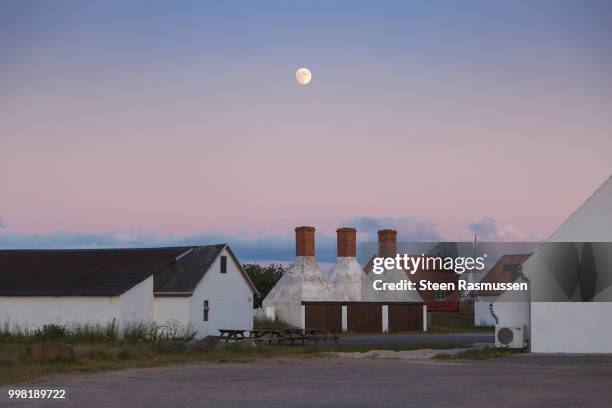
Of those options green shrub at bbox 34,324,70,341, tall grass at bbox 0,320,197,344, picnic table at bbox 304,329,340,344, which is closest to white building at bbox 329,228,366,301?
tall grass at bbox 0,320,197,344

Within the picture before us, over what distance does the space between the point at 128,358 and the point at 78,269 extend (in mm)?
21857

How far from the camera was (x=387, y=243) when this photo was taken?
67.8 m

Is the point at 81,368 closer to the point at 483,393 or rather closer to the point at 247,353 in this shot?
the point at 247,353

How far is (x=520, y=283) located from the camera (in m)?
35.4

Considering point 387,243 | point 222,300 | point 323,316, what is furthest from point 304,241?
point 222,300

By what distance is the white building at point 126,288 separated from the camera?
150 feet

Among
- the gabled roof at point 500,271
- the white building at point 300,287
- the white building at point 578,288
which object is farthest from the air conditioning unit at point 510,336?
the gabled roof at point 500,271

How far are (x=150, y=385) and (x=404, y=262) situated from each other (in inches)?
2054

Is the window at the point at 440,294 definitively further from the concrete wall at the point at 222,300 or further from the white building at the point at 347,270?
the concrete wall at the point at 222,300

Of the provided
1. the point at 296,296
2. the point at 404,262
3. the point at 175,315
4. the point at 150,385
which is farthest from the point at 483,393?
the point at 404,262

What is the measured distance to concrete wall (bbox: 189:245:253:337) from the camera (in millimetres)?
49375

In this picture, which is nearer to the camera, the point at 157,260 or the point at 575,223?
the point at 575,223

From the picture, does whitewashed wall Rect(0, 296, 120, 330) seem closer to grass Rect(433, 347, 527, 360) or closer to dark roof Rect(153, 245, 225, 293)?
dark roof Rect(153, 245, 225, 293)

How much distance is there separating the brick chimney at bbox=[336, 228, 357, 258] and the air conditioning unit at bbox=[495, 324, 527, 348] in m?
34.0
